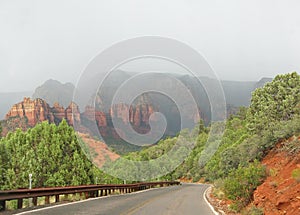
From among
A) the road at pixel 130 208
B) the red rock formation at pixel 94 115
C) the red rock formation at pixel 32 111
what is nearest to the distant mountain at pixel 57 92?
the red rock formation at pixel 32 111

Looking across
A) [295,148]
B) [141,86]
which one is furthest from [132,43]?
[295,148]

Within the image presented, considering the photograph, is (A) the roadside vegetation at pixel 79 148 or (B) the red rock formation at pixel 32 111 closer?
(A) the roadside vegetation at pixel 79 148

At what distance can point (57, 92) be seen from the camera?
102 m

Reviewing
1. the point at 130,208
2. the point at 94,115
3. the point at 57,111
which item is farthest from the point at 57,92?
the point at 130,208

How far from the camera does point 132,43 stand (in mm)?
52281

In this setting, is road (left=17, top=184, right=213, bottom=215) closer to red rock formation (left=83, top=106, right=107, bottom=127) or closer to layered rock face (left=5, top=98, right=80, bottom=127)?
red rock formation (left=83, top=106, right=107, bottom=127)

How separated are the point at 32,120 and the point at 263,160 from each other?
11388cm

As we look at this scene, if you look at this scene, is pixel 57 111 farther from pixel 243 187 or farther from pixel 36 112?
pixel 243 187

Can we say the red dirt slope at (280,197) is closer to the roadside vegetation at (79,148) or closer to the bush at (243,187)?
the bush at (243,187)

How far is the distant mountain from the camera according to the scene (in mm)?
91650

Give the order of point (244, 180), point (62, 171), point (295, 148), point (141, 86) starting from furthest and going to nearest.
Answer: point (141, 86), point (62, 171), point (295, 148), point (244, 180)

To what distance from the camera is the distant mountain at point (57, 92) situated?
→ 91.7m

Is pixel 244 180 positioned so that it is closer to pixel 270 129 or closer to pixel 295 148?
pixel 295 148

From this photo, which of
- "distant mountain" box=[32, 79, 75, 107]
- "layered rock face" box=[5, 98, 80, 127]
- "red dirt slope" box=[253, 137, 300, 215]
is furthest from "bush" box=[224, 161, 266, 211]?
"layered rock face" box=[5, 98, 80, 127]
